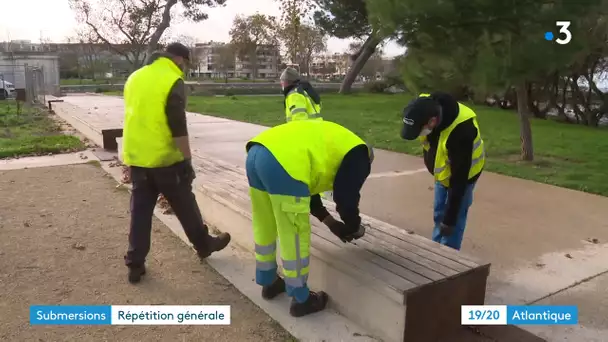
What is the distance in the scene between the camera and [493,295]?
3.43 m

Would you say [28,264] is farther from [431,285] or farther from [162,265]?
[431,285]

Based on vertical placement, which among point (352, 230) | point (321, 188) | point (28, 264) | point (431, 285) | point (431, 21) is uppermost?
point (431, 21)

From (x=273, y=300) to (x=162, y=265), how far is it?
3.61 ft

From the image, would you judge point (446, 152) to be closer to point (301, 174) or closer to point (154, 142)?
point (301, 174)

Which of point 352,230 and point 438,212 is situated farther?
point 438,212

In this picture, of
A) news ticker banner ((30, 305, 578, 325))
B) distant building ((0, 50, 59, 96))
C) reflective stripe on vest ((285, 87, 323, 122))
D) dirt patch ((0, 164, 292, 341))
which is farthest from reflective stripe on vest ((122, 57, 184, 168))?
distant building ((0, 50, 59, 96))

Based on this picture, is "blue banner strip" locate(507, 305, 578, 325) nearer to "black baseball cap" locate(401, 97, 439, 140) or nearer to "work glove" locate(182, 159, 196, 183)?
"black baseball cap" locate(401, 97, 439, 140)

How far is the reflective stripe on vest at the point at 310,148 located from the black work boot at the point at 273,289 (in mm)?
840

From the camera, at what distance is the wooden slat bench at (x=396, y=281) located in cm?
275

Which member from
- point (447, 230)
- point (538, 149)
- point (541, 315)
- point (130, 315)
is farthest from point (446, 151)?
point (538, 149)

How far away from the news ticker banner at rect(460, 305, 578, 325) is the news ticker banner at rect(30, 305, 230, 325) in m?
1.47

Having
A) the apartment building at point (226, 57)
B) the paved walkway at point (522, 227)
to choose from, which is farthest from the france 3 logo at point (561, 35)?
the apartment building at point (226, 57)

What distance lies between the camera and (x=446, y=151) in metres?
3.39

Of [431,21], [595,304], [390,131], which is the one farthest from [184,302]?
[390,131]
